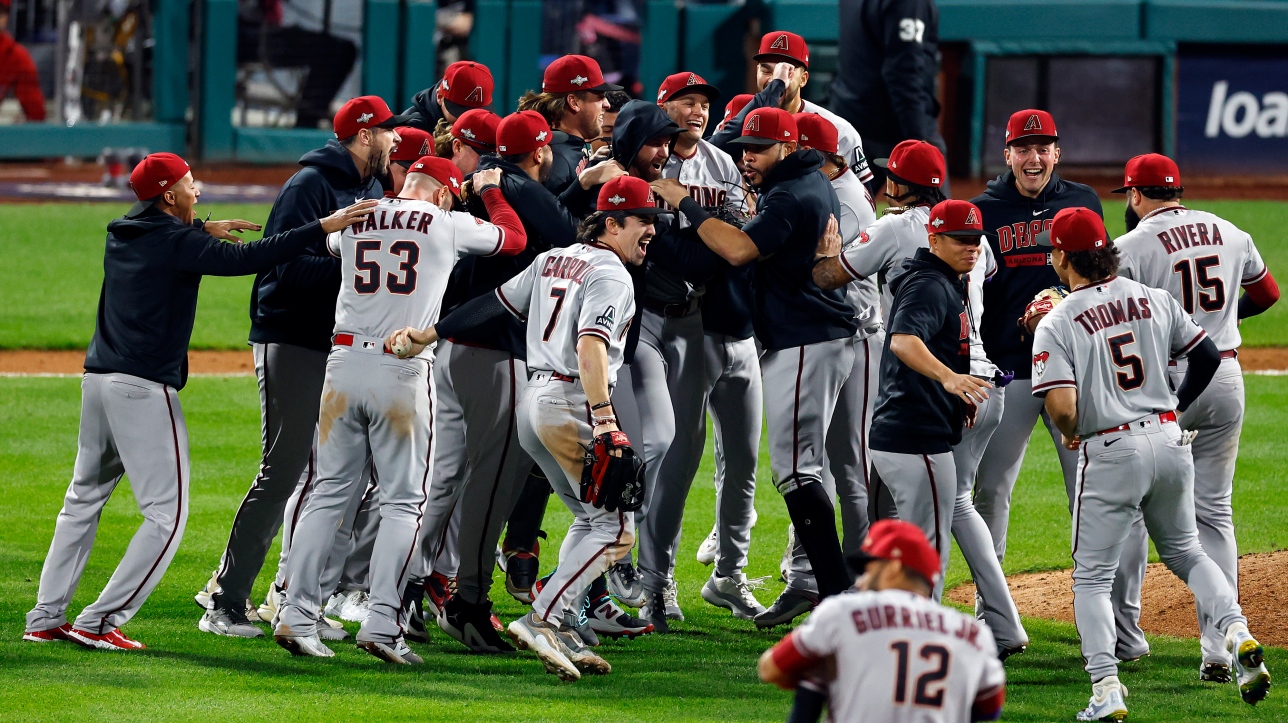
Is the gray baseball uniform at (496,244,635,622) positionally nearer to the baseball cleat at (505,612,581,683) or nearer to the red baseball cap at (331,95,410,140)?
the baseball cleat at (505,612,581,683)

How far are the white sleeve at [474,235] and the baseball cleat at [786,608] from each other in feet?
5.99

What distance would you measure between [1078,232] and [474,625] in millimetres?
2490

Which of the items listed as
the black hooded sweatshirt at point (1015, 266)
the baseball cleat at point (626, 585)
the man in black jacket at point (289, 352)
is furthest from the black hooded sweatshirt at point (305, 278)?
the black hooded sweatshirt at point (1015, 266)

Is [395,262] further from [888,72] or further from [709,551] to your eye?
[888,72]

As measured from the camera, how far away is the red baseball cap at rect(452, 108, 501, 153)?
6098 mm

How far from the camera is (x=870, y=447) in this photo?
5543 millimetres

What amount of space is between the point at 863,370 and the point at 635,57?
16317mm

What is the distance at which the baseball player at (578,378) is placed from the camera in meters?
5.19

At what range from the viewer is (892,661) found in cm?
326

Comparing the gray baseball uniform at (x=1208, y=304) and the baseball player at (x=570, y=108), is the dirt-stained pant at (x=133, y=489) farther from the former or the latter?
the gray baseball uniform at (x=1208, y=304)

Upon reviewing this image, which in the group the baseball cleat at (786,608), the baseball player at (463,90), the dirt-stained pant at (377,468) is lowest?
the baseball cleat at (786,608)

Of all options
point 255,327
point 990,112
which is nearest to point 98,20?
point 990,112

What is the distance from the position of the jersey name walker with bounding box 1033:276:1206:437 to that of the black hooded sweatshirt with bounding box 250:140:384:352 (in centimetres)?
254

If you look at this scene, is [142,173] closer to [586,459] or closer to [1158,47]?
[586,459]
